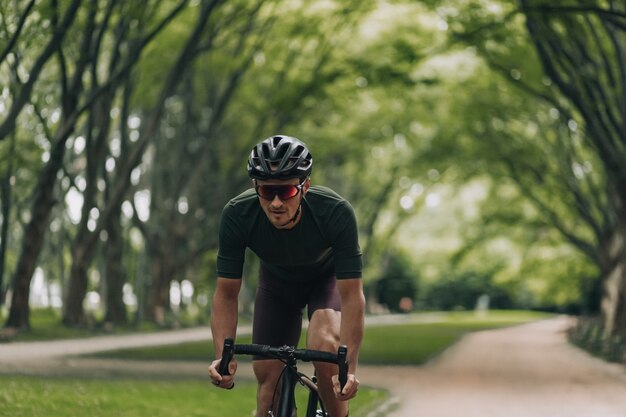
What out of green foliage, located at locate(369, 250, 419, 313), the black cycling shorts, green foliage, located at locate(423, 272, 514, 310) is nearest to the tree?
the black cycling shorts

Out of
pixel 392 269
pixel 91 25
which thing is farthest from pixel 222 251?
pixel 392 269

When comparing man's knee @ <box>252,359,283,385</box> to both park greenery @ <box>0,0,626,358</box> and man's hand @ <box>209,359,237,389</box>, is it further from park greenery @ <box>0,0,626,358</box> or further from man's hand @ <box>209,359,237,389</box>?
park greenery @ <box>0,0,626,358</box>

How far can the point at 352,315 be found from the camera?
189 inches

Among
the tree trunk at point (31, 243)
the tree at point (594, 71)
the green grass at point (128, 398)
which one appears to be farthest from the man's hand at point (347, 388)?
the tree trunk at point (31, 243)

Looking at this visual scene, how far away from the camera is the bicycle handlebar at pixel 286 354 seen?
454 centimetres

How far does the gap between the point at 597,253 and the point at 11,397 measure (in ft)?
87.3

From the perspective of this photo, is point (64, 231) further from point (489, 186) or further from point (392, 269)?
point (392, 269)

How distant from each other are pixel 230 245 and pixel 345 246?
1.62ft

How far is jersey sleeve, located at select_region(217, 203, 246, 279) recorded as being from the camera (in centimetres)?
489

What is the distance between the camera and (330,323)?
500 centimetres

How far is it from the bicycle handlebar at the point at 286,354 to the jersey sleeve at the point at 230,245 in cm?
35

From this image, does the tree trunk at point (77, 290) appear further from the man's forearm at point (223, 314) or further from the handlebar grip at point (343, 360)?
the handlebar grip at point (343, 360)

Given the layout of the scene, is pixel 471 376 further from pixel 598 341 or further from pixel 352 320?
pixel 352 320

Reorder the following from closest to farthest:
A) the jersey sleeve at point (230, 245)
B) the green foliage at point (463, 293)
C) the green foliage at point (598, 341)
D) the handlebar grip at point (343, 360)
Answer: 1. the handlebar grip at point (343, 360)
2. the jersey sleeve at point (230, 245)
3. the green foliage at point (598, 341)
4. the green foliage at point (463, 293)
